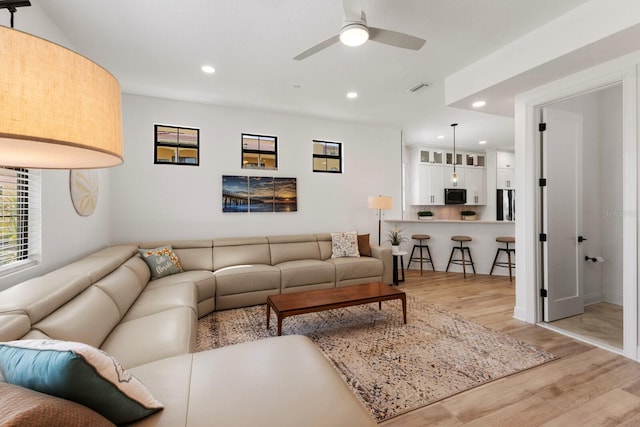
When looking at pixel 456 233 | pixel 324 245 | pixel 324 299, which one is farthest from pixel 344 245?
pixel 456 233

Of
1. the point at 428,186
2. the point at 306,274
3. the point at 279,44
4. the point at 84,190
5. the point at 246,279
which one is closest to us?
the point at 279,44

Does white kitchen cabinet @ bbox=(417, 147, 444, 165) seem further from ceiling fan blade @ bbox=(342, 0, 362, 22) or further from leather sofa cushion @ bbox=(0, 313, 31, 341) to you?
leather sofa cushion @ bbox=(0, 313, 31, 341)

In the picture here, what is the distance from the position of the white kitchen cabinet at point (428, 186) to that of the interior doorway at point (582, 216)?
3.64 m

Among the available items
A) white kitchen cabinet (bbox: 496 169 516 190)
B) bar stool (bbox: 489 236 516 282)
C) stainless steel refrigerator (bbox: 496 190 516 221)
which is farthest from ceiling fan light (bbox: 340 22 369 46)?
stainless steel refrigerator (bbox: 496 190 516 221)

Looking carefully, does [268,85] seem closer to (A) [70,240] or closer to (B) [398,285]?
(A) [70,240]

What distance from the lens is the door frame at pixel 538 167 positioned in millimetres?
2307

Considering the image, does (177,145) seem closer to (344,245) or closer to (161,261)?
(161,261)

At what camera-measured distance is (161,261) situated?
136 inches

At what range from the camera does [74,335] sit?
150 cm

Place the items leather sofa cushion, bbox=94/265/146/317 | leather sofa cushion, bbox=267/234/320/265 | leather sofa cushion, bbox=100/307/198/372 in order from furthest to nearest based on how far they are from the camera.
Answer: leather sofa cushion, bbox=267/234/320/265 → leather sofa cushion, bbox=94/265/146/317 → leather sofa cushion, bbox=100/307/198/372

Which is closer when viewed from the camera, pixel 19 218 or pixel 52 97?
pixel 52 97

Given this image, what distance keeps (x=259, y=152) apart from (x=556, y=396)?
4.46 meters

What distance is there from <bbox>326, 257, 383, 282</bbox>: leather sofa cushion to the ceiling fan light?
9.70 feet

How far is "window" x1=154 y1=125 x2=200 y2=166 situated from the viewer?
412cm
